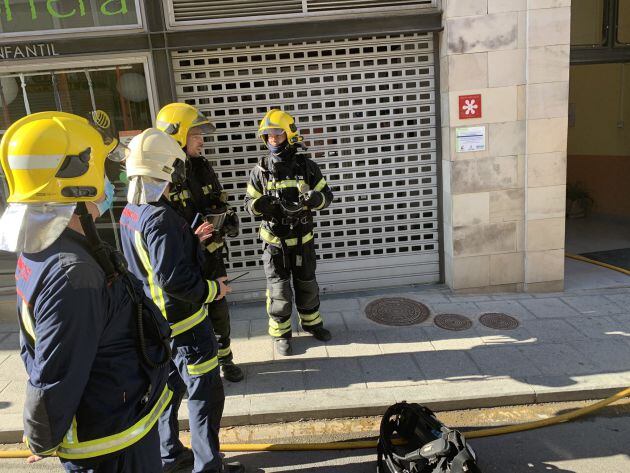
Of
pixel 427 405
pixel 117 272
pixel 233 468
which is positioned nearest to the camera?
pixel 117 272

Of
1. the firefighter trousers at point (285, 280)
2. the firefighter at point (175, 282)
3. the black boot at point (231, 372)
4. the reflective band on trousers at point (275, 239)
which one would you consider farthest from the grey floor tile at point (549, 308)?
the firefighter at point (175, 282)

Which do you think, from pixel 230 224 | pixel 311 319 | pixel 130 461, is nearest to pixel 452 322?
pixel 311 319

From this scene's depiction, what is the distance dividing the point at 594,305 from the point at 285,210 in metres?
3.95

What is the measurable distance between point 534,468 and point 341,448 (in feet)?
4.41

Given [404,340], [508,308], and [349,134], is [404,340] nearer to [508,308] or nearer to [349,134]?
[508,308]

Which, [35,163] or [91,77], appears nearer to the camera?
[35,163]

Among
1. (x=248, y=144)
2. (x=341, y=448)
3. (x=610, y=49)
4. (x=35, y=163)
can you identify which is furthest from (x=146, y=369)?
(x=610, y=49)

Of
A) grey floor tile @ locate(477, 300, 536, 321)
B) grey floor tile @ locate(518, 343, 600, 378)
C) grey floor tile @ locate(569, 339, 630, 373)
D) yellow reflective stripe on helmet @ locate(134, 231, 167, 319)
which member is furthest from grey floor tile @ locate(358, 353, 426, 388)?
yellow reflective stripe on helmet @ locate(134, 231, 167, 319)

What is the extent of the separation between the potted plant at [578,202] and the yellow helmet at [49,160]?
1021 cm

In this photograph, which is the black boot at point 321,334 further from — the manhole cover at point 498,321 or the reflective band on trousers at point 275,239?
the manhole cover at point 498,321

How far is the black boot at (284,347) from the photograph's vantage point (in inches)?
189

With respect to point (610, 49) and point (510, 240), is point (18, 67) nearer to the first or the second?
point (510, 240)

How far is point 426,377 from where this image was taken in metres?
4.31

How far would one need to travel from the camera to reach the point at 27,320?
1.90 m
